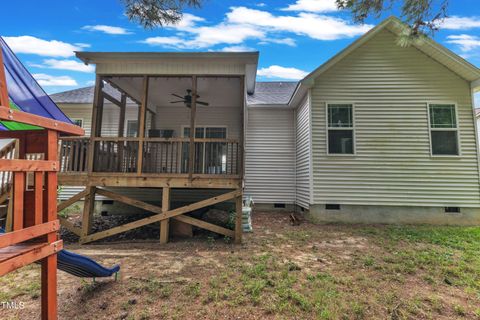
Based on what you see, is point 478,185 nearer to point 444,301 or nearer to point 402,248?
point 402,248

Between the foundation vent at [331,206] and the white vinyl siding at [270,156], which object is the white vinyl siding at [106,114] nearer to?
the white vinyl siding at [270,156]

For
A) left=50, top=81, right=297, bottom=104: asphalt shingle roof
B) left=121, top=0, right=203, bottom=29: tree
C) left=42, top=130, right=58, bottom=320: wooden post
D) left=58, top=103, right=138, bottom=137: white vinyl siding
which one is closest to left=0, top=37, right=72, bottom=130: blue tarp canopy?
left=42, top=130, right=58, bottom=320: wooden post

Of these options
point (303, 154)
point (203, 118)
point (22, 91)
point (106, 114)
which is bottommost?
point (303, 154)

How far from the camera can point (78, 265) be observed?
8.68 feet

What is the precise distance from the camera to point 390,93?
723 cm

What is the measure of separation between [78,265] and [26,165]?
4.84 feet

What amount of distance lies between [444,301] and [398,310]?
702 mm

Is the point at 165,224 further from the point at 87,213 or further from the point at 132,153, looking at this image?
the point at 132,153

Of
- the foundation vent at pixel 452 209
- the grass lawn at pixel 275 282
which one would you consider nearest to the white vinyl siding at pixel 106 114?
Result: the grass lawn at pixel 275 282

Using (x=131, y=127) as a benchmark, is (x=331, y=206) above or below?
below

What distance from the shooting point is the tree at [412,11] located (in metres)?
3.68

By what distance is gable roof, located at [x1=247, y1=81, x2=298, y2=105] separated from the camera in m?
9.28

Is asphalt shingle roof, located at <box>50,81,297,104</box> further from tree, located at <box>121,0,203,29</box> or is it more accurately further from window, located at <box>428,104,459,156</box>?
tree, located at <box>121,0,203,29</box>

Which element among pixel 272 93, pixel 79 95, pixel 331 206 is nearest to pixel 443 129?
pixel 331 206
